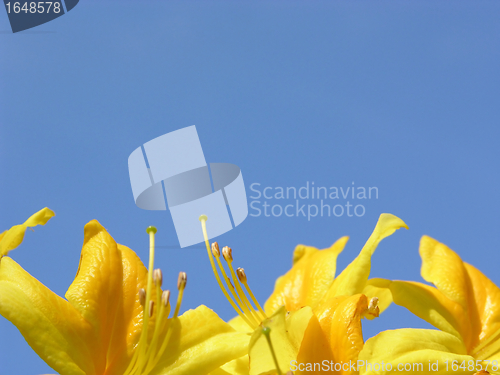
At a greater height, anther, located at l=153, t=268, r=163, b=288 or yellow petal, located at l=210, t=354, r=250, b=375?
anther, located at l=153, t=268, r=163, b=288

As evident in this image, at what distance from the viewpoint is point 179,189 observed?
2.90 meters

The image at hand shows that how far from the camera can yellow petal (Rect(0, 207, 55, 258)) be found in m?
2.15

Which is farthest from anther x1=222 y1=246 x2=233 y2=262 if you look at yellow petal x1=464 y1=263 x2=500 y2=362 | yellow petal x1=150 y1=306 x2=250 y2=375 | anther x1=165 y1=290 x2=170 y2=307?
yellow petal x1=464 y1=263 x2=500 y2=362

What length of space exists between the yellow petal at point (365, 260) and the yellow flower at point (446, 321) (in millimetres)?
255

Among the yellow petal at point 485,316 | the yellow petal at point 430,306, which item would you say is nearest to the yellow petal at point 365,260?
the yellow petal at point 430,306

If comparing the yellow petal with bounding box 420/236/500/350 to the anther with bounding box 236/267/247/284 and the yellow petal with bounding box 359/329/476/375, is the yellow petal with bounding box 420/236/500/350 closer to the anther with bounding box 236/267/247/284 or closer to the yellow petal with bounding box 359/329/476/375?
the yellow petal with bounding box 359/329/476/375

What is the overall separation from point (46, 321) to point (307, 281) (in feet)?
4.59

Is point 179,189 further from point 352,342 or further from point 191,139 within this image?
point 352,342

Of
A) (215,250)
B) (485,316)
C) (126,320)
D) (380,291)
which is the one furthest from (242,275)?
(485,316)

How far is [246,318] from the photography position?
7.80 feet

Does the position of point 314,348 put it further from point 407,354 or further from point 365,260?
point 365,260

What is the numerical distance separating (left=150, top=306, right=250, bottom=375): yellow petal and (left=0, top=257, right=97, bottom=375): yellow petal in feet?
1.07

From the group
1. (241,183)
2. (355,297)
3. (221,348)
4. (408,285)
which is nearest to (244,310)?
(221,348)

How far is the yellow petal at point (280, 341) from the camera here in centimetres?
179
